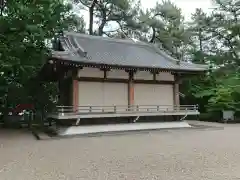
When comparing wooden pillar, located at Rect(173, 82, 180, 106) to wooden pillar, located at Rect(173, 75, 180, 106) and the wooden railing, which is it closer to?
wooden pillar, located at Rect(173, 75, 180, 106)

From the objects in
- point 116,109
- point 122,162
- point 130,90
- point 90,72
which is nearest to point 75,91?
point 90,72

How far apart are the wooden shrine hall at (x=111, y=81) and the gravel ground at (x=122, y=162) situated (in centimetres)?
404

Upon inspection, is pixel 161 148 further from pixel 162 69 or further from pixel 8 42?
pixel 8 42

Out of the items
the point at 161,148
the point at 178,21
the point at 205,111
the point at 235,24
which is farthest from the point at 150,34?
the point at 161,148

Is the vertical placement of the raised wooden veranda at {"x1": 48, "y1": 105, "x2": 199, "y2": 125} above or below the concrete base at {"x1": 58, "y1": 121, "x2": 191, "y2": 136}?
above

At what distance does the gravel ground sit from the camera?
5.03 metres

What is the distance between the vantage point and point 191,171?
207 inches

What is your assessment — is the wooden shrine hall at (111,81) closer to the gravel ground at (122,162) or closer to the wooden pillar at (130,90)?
the wooden pillar at (130,90)

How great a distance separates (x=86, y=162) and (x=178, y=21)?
83.7ft

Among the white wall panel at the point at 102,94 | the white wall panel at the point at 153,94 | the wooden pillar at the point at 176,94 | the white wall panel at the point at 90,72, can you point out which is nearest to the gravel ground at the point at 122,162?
the white wall panel at the point at 102,94

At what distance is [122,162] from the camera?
6.18m

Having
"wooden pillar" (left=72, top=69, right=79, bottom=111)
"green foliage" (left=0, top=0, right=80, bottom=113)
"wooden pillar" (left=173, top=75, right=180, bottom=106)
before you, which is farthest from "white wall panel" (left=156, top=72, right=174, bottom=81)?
"green foliage" (left=0, top=0, right=80, bottom=113)

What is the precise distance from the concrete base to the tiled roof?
3.03 m

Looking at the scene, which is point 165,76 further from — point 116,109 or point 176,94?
point 116,109
